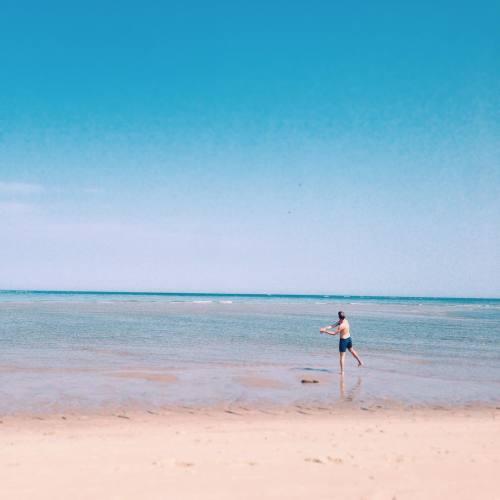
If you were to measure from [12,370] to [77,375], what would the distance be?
87.3 inches

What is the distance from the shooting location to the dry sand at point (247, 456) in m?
6.31

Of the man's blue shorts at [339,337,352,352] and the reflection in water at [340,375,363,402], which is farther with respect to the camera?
the man's blue shorts at [339,337,352,352]

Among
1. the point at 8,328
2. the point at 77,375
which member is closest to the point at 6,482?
the point at 77,375

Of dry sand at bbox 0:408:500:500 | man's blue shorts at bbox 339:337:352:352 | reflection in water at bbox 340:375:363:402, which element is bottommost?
reflection in water at bbox 340:375:363:402

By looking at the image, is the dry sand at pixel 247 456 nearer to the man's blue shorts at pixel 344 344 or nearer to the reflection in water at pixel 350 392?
the reflection in water at pixel 350 392

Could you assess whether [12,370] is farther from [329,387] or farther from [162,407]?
[329,387]

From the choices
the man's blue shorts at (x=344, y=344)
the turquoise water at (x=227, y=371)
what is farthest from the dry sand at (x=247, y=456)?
the man's blue shorts at (x=344, y=344)

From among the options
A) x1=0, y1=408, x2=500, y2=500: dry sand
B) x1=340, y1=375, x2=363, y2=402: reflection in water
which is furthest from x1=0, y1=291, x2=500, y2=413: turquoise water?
x1=0, y1=408, x2=500, y2=500: dry sand

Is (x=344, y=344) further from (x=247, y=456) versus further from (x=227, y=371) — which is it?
(x=247, y=456)

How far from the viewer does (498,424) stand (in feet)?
34.5

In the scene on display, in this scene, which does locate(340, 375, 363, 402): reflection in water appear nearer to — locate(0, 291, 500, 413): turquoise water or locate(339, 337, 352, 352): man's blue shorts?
locate(0, 291, 500, 413): turquoise water

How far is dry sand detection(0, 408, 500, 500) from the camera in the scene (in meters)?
6.31

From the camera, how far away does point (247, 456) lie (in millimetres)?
7734

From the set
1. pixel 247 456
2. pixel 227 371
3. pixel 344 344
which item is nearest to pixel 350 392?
pixel 344 344
